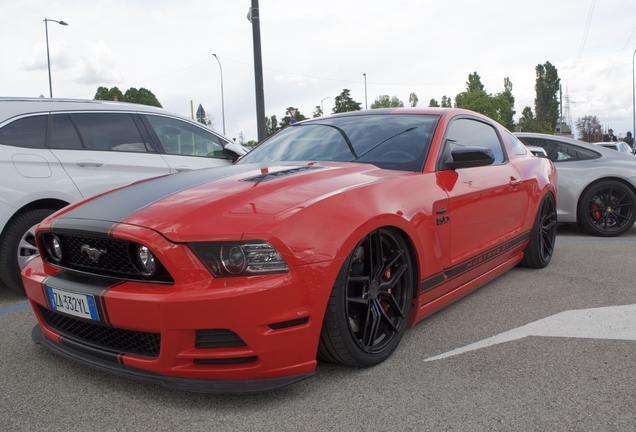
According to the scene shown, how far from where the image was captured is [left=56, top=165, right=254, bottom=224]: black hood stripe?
2502 mm

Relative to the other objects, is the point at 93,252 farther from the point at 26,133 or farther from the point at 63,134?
the point at 63,134

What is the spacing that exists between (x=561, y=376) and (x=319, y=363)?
111 centimetres

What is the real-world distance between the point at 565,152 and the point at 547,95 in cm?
8886

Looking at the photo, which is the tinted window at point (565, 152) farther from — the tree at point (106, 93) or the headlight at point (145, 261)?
the tree at point (106, 93)

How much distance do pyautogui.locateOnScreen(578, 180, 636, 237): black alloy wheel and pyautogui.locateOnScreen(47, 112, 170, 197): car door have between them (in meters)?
4.89

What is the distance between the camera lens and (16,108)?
14.2 feet

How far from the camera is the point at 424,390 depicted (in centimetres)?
241

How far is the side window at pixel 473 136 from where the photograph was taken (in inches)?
147

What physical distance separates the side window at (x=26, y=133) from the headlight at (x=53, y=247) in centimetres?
188

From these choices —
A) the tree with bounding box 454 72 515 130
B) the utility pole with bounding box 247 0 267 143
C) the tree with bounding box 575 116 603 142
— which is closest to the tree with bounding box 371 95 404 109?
the tree with bounding box 454 72 515 130

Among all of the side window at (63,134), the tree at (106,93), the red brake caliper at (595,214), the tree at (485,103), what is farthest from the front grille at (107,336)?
the tree at (485,103)

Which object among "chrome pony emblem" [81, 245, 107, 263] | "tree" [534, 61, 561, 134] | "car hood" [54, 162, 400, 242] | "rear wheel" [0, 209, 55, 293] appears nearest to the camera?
"car hood" [54, 162, 400, 242]

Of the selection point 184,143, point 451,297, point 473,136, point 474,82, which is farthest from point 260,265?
point 474,82

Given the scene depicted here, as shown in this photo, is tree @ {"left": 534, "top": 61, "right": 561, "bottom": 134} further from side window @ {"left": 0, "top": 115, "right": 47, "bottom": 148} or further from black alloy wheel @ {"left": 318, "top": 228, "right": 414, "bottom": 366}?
black alloy wheel @ {"left": 318, "top": 228, "right": 414, "bottom": 366}
